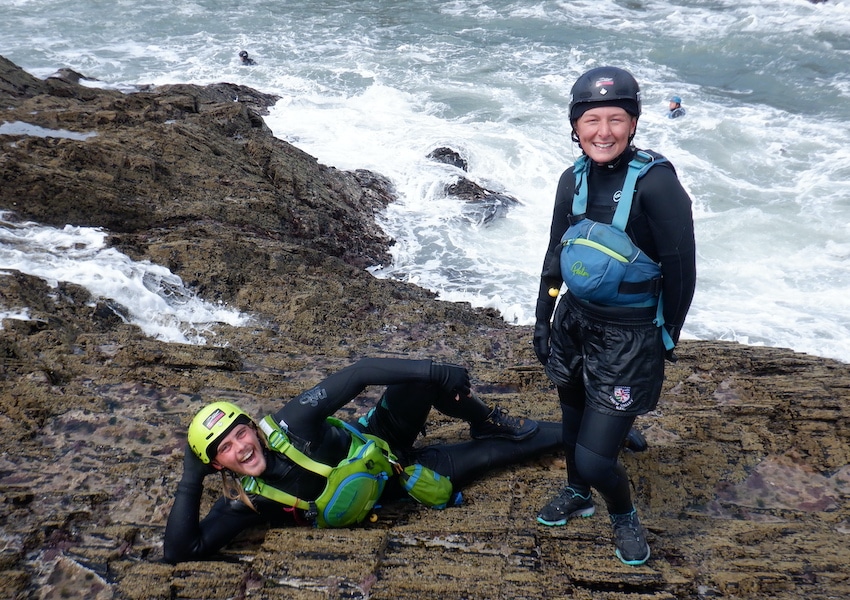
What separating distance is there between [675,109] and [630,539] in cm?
1639

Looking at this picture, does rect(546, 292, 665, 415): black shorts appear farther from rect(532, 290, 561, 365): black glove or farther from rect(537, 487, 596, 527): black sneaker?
rect(537, 487, 596, 527): black sneaker

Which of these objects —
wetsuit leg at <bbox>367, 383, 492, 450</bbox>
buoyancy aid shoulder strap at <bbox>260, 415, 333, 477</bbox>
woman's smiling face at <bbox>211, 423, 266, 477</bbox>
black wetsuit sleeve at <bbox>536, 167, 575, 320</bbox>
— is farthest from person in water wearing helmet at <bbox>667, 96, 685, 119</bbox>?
woman's smiling face at <bbox>211, 423, 266, 477</bbox>

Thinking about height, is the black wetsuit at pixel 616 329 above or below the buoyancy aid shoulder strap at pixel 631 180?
below

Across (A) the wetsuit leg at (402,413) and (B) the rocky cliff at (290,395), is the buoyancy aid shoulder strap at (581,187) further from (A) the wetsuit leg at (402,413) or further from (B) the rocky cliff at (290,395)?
(B) the rocky cliff at (290,395)

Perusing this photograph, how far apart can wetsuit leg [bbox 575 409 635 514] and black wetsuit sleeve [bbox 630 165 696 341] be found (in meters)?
0.62

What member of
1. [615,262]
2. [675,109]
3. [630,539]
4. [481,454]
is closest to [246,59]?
[675,109]

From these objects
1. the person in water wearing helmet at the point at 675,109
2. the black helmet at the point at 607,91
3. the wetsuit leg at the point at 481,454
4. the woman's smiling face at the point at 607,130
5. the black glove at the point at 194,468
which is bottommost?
the person in water wearing helmet at the point at 675,109

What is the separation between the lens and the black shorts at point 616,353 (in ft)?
10.3

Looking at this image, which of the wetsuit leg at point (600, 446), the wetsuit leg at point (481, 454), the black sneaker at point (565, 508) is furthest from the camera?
the wetsuit leg at point (481, 454)

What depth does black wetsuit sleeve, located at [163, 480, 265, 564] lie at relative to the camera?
345cm

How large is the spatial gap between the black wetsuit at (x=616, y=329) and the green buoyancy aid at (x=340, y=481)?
107 cm

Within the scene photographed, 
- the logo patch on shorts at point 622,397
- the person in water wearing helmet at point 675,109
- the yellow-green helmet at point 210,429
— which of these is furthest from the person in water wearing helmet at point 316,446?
the person in water wearing helmet at point 675,109

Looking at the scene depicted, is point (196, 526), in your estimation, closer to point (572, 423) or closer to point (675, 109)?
point (572, 423)

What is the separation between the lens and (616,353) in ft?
10.4
